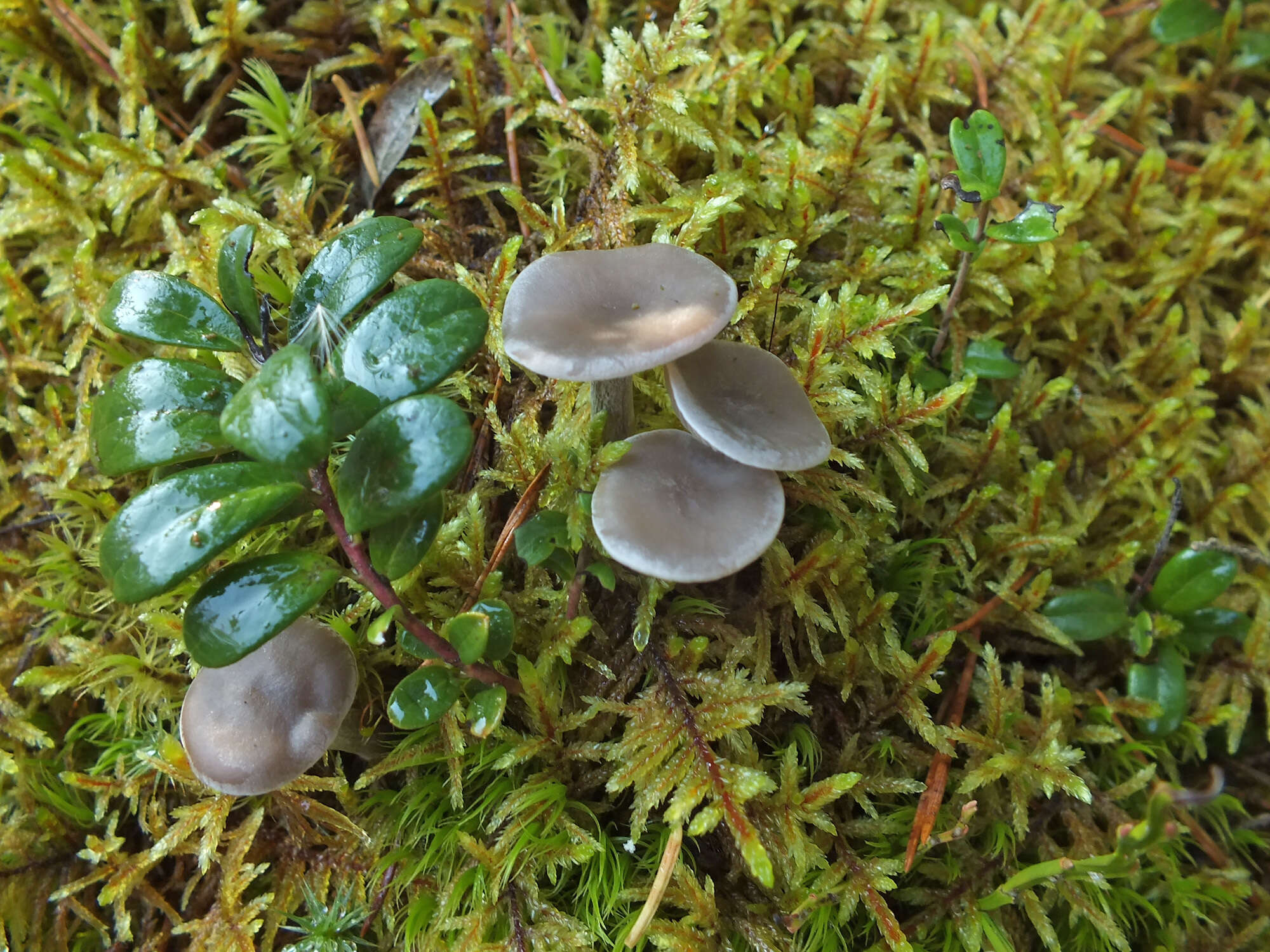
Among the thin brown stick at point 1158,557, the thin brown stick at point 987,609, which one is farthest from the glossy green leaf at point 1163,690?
the thin brown stick at point 987,609

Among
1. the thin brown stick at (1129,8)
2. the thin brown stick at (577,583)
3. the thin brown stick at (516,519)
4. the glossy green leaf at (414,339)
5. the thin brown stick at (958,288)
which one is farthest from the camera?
the thin brown stick at (1129,8)

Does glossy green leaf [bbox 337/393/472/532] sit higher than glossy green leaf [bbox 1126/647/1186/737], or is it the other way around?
glossy green leaf [bbox 337/393/472/532]

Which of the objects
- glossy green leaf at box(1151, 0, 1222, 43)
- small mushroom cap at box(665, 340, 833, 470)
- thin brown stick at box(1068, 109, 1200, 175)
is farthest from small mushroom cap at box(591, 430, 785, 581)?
glossy green leaf at box(1151, 0, 1222, 43)

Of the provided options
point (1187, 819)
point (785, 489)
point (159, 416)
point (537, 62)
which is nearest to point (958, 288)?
point (785, 489)

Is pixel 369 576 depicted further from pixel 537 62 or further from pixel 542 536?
pixel 537 62

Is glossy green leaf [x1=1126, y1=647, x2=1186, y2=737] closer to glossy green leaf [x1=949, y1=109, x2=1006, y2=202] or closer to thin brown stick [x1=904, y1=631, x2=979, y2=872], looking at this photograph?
thin brown stick [x1=904, y1=631, x2=979, y2=872]

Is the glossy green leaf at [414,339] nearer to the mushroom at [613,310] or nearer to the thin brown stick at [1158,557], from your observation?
the mushroom at [613,310]
